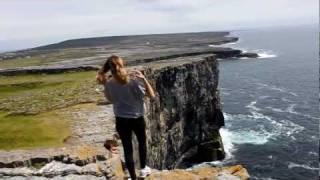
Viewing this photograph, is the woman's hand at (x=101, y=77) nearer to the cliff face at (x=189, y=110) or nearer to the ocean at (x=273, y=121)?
the cliff face at (x=189, y=110)

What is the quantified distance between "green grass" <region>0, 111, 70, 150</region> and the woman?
964cm

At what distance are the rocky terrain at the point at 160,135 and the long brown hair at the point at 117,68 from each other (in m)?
3.45

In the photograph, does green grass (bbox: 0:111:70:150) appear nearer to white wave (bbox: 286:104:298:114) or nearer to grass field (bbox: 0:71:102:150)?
grass field (bbox: 0:71:102:150)

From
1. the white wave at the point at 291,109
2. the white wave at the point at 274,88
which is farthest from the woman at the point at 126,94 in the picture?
the white wave at the point at 274,88

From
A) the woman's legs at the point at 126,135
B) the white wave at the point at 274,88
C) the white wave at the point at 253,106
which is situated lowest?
the white wave at the point at 253,106

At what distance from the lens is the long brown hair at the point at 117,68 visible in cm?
1167

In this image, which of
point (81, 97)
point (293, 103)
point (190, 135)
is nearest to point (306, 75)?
point (293, 103)

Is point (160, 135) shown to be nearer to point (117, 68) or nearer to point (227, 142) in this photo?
point (227, 142)

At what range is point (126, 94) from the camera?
40.3ft

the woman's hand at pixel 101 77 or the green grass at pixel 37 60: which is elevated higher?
the woman's hand at pixel 101 77

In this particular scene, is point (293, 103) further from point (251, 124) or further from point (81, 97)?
point (81, 97)

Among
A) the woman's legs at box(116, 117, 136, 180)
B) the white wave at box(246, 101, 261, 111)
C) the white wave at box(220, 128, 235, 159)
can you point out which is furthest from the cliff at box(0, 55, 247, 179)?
the woman's legs at box(116, 117, 136, 180)

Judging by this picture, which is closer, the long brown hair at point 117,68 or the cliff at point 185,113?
the long brown hair at point 117,68

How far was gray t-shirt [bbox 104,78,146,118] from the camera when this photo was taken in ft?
40.0
